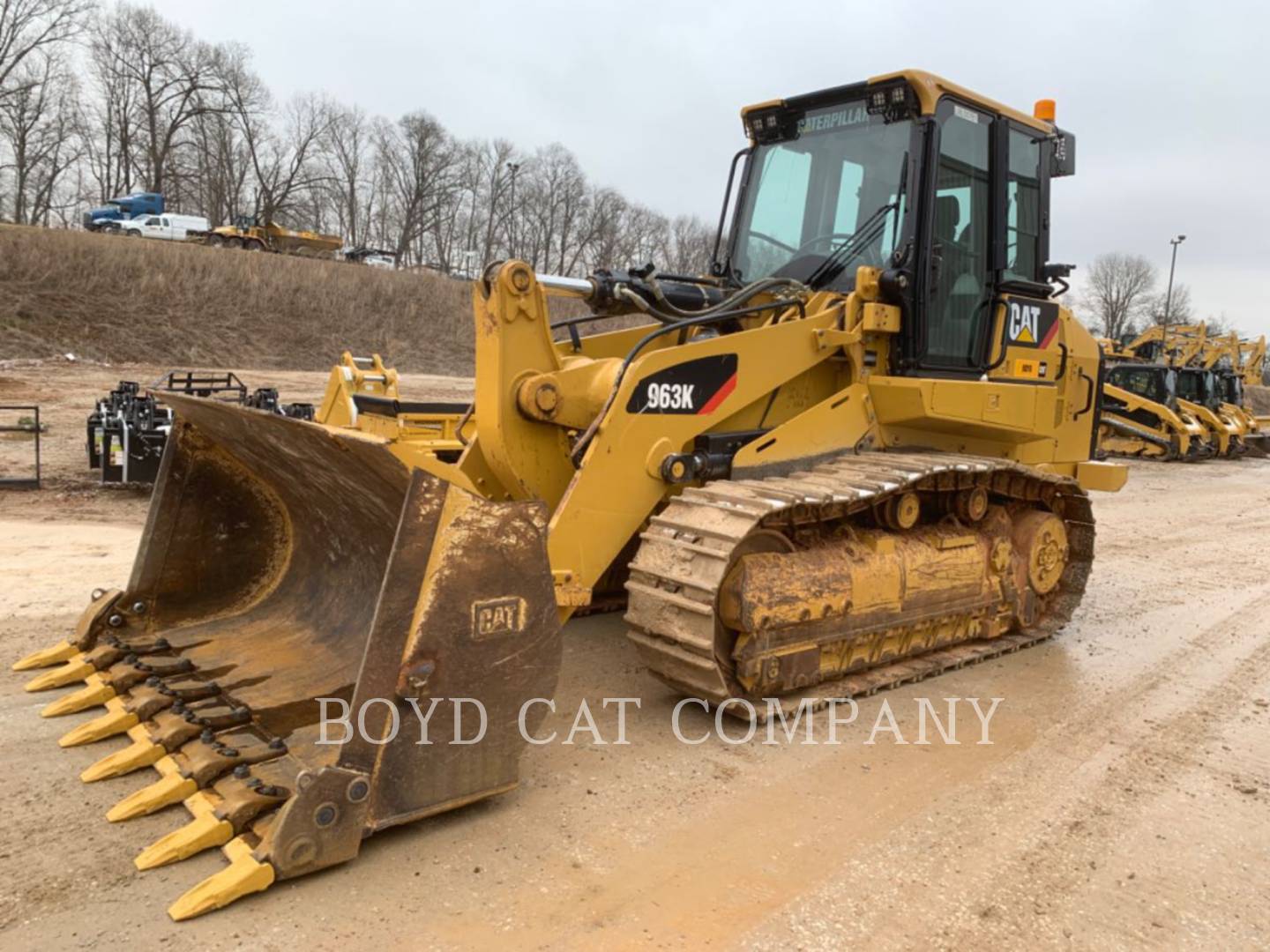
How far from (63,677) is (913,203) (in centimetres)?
471

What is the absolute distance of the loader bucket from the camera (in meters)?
3.00

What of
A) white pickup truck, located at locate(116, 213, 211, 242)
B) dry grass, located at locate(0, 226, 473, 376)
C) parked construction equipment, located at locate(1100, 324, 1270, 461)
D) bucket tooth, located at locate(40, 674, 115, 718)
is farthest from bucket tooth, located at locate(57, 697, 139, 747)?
white pickup truck, located at locate(116, 213, 211, 242)

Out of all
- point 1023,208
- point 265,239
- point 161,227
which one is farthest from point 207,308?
point 1023,208

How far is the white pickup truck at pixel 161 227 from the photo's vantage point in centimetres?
3484

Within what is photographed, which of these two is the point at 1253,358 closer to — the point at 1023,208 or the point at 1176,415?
the point at 1176,415

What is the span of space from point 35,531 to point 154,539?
157 inches

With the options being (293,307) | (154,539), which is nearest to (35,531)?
(154,539)

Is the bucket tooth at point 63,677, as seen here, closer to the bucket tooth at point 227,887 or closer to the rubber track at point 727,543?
the bucket tooth at point 227,887

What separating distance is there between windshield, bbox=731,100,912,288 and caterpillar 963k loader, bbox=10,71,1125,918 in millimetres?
18

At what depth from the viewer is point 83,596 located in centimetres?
581

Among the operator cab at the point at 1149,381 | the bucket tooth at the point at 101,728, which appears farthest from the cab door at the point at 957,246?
the operator cab at the point at 1149,381

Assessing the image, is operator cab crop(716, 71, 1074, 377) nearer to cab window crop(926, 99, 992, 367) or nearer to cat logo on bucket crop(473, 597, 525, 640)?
cab window crop(926, 99, 992, 367)

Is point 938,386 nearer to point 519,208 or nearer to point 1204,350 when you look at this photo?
point 1204,350

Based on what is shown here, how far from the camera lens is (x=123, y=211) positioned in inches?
1448
